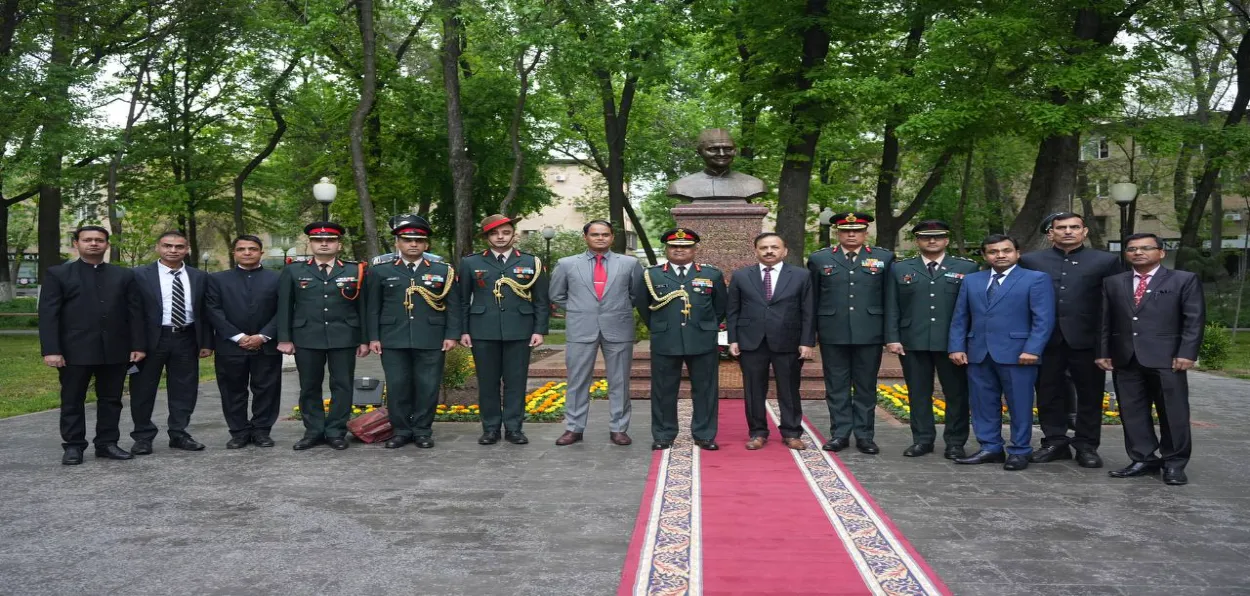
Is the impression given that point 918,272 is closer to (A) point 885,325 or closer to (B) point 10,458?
(A) point 885,325

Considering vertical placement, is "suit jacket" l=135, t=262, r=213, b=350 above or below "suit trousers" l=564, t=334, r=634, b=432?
above

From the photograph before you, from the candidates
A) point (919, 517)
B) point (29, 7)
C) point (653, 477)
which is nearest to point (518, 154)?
point (29, 7)

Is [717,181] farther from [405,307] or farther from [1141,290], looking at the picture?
[1141,290]

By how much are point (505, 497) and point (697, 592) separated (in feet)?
6.90

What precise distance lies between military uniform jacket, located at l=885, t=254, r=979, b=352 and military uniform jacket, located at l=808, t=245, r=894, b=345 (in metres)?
0.09

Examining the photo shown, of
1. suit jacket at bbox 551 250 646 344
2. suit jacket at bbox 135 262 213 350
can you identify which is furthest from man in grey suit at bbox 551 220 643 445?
suit jacket at bbox 135 262 213 350

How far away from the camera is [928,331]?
716 centimetres

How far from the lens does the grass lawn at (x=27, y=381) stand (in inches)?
427

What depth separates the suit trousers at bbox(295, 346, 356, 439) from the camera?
25.1ft

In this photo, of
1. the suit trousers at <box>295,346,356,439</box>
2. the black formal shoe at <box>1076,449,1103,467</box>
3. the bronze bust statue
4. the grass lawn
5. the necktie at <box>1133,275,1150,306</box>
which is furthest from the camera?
the bronze bust statue

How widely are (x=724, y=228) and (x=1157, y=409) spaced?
17.7ft

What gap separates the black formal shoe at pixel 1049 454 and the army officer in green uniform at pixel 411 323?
4.67 metres

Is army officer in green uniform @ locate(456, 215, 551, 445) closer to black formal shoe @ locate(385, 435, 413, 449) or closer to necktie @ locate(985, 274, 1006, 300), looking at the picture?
black formal shoe @ locate(385, 435, 413, 449)

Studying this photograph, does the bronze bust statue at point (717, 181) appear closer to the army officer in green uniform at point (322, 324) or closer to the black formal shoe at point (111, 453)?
the army officer in green uniform at point (322, 324)
